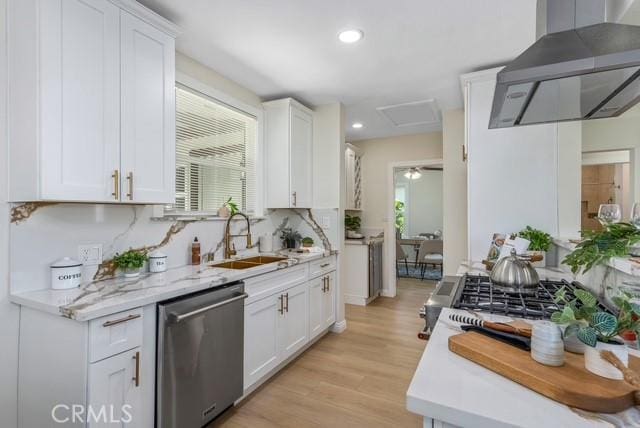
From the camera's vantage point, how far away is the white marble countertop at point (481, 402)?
589 mm

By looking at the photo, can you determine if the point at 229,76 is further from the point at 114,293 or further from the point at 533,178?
the point at 533,178

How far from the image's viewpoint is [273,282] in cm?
242

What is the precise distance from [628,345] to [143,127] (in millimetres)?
2251

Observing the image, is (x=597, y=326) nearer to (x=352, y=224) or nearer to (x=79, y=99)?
(x=79, y=99)

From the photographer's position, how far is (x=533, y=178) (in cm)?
242

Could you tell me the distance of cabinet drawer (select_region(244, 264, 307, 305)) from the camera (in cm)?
219

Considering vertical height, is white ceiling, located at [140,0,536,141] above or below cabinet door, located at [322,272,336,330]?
above

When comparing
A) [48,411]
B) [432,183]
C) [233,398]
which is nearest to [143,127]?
[48,411]

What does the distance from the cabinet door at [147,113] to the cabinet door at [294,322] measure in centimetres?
127

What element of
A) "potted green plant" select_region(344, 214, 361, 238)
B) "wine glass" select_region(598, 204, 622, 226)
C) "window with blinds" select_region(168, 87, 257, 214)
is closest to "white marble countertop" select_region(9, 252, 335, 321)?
"window with blinds" select_region(168, 87, 257, 214)

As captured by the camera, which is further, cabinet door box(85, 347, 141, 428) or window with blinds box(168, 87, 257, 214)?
window with blinds box(168, 87, 257, 214)

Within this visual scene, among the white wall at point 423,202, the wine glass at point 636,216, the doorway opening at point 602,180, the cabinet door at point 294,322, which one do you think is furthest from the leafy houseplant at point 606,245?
the white wall at point 423,202

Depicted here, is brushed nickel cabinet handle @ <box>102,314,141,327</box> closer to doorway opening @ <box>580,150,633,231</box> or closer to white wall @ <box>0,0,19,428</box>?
white wall @ <box>0,0,19,428</box>

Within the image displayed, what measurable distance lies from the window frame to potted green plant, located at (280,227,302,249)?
1.37 feet
